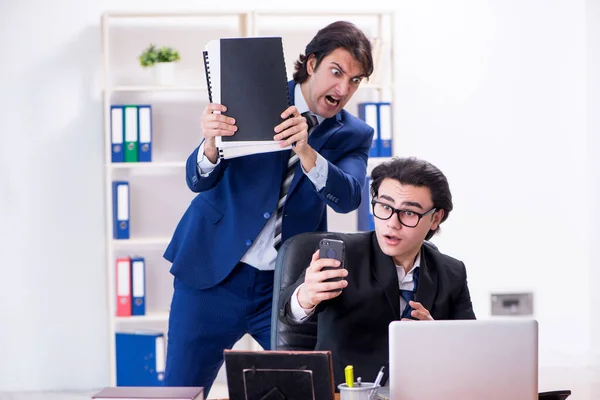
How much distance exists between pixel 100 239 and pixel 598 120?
2.72 meters

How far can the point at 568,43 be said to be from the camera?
456 cm

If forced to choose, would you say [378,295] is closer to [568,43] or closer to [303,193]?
[303,193]

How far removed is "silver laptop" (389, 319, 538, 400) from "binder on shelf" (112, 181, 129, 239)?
9.06ft

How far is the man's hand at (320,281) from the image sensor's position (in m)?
1.72

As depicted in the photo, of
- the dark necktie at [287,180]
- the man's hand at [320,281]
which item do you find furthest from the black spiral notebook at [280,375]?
→ the dark necktie at [287,180]

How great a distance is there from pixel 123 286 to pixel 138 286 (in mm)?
71

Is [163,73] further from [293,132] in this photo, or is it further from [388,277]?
[388,277]

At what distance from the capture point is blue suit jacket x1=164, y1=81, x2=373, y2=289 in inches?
89.4

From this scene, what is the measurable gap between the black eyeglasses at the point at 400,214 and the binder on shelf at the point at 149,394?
78cm

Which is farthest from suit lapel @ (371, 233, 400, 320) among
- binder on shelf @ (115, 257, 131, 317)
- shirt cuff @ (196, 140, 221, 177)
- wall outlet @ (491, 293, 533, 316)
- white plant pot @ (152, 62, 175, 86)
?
wall outlet @ (491, 293, 533, 316)

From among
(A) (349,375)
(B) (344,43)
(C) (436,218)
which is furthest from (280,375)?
(B) (344,43)

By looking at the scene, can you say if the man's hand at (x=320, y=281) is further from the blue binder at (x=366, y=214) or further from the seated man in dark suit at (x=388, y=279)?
the blue binder at (x=366, y=214)

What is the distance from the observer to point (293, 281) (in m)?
2.10

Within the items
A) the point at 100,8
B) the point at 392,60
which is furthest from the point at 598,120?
the point at 100,8
